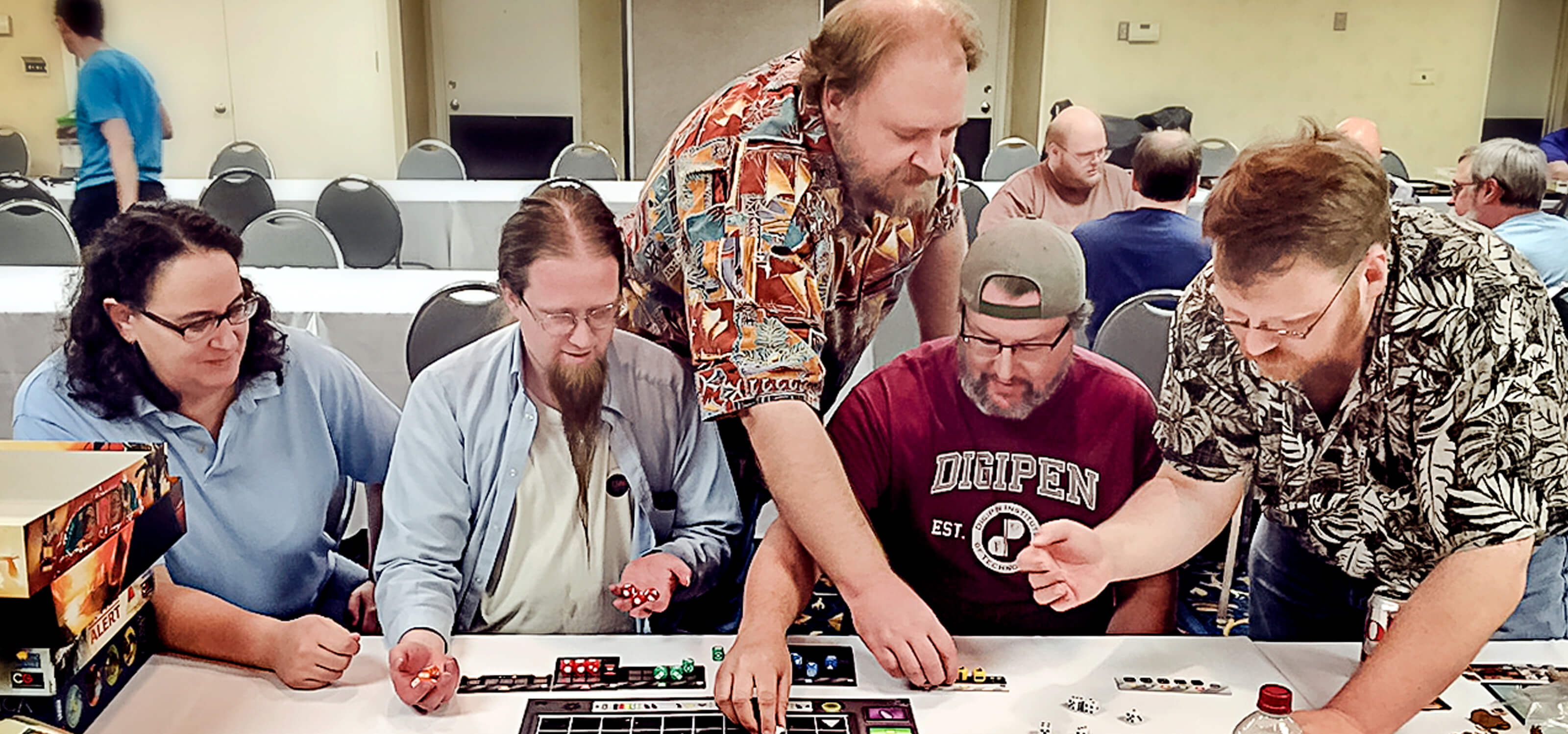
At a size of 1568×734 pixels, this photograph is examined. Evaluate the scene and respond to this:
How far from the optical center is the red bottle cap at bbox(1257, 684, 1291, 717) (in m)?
1.40

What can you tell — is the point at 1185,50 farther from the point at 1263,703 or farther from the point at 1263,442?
the point at 1263,703

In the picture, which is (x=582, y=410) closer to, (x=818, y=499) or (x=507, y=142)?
(x=818, y=499)

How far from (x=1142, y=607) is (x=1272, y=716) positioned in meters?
0.40

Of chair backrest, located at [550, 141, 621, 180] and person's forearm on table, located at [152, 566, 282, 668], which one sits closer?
person's forearm on table, located at [152, 566, 282, 668]

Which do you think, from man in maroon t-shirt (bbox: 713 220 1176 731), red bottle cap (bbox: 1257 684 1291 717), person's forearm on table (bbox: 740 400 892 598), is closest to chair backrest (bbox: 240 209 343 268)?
person's forearm on table (bbox: 740 400 892 598)

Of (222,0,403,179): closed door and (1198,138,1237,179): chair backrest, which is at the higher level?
(222,0,403,179): closed door

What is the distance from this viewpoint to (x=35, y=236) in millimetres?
1961

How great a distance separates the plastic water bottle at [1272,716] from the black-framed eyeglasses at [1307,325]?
48cm

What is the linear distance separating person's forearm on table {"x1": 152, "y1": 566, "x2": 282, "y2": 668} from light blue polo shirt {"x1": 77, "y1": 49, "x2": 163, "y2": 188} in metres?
0.69

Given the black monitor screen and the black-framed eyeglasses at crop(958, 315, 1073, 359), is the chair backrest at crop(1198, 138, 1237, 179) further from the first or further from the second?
the black monitor screen

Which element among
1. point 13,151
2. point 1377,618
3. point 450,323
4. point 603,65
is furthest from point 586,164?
point 1377,618

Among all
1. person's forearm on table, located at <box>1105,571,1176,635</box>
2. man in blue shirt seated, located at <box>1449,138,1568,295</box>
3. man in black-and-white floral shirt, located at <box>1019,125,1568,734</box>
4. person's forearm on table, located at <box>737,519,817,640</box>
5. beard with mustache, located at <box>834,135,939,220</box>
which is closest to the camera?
man in black-and-white floral shirt, located at <box>1019,125,1568,734</box>

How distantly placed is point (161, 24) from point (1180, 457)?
6.04ft

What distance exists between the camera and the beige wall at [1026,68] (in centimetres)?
201
